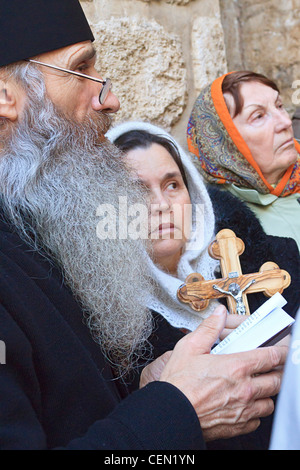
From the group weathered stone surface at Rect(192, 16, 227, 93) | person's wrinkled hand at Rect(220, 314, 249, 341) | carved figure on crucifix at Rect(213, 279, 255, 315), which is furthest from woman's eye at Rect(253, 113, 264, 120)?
person's wrinkled hand at Rect(220, 314, 249, 341)

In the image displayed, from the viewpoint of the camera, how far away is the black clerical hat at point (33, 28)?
1.68 metres

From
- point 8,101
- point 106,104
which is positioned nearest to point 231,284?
point 106,104

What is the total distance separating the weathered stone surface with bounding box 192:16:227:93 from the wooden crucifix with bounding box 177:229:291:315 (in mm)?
1202

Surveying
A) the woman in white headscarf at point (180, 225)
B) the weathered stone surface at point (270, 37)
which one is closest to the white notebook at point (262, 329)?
the woman in white headscarf at point (180, 225)

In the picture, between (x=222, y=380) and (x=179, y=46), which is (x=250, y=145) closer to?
(x=179, y=46)

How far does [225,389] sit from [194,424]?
16 centimetres

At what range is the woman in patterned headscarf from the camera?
109 inches

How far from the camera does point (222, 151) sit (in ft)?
9.18

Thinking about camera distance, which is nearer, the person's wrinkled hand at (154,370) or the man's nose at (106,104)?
the person's wrinkled hand at (154,370)

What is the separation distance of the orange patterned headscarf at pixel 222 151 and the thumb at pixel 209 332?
1.37 metres

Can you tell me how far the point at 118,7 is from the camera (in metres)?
2.48

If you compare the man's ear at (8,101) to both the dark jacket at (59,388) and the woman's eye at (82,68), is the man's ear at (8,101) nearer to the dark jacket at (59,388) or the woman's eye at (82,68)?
the woman's eye at (82,68)
